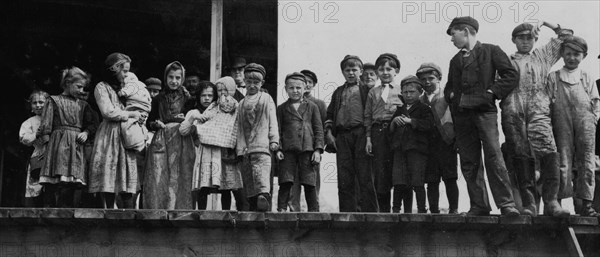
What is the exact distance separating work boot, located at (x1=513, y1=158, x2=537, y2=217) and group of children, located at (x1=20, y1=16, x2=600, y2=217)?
16 millimetres

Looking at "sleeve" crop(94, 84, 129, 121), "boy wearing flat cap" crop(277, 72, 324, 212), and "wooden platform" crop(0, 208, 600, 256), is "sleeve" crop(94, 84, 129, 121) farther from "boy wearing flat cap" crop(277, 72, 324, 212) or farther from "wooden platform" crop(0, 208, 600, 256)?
"boy wearing flat cap" crop(277, 72, 324, 212)

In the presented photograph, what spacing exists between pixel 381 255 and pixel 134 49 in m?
9.17

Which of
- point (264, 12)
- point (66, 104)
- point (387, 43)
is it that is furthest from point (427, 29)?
point (66, 104)

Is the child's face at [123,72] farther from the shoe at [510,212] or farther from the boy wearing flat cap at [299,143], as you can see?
the shoe at [510,212]

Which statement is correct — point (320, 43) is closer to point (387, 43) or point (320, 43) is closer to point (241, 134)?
point (387, 43)

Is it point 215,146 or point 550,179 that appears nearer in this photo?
point 550,179

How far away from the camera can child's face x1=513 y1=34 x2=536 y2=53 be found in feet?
37.6

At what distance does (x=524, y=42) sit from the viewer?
11484 millimetres

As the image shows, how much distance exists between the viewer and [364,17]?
1432cm

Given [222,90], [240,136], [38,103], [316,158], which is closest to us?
[240,136]

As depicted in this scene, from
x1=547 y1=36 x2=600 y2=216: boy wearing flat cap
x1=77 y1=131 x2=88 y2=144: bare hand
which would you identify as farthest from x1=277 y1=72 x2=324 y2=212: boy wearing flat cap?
x1=547 y1=36 x2=600 y2=216: boy wearing flat cap

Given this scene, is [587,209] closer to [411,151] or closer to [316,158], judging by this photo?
[411,151]

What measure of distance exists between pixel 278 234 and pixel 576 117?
3621 millimetres

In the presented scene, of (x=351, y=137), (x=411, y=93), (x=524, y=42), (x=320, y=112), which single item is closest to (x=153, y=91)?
(x=320, y=112)
